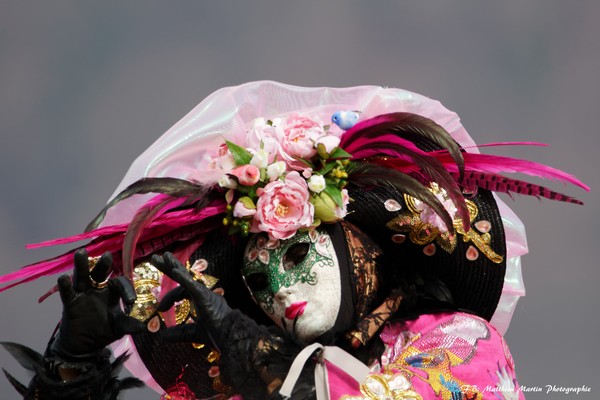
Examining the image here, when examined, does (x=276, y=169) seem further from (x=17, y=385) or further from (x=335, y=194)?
(x=17, y=385)

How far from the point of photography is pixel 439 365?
1672 millimetres

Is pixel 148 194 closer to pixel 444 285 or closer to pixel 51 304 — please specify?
pixel 444 285

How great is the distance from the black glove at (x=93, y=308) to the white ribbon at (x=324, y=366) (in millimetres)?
246

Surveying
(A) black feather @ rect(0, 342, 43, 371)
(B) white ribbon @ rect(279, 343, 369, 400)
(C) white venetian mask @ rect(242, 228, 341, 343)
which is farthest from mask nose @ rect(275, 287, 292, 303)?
(A) black feather @ rect(0, 342, 43, 371)

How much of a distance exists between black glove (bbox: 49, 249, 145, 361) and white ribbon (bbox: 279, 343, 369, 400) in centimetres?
25

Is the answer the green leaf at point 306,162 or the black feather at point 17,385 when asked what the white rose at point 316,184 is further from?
the black feather at point 17,385

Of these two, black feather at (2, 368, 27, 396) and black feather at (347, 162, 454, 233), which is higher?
black feather at (347, 162, 454, 233)

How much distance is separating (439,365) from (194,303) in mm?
431

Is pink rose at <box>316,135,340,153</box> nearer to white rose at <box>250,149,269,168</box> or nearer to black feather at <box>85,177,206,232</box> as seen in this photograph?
white rose at <box>250,149,269,168</box>

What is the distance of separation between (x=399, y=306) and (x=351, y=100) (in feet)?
1.34

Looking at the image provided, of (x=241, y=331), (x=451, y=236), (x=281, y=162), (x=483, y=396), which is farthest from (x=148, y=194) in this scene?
(x=483, y=396)

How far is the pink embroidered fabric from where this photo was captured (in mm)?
1602

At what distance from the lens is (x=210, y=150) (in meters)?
1.86

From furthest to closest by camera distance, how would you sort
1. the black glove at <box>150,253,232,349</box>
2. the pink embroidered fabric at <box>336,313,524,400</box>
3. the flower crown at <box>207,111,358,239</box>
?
1. the flower crown at <box>207,111,358,239</box>
2. the pink embroidered fabric at <box>336,313,524,400</box>
3. the black glove at <box>150,253,232,349</box>
